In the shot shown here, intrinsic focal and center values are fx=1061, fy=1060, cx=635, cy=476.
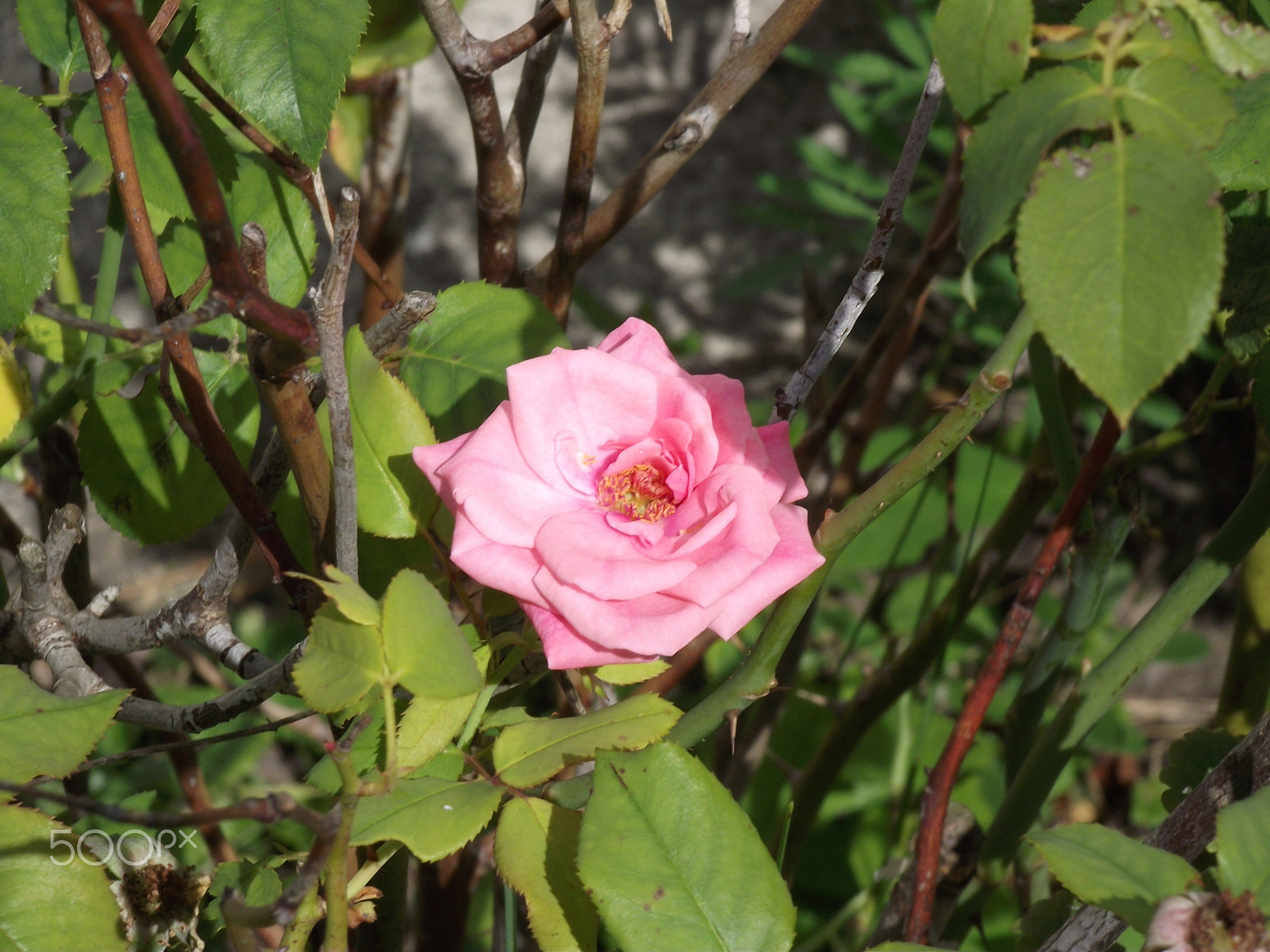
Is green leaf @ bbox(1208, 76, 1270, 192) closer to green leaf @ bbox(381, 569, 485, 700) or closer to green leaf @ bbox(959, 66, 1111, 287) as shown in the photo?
green leaf @ bbox(959, 66, 1111, 287)

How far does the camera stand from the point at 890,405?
1.95 metres

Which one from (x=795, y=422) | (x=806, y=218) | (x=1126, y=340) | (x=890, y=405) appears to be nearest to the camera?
(x=1126, y=340)

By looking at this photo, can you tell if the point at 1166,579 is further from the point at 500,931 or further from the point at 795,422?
the point at 500,931

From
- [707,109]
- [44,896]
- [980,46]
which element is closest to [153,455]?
[44,896]

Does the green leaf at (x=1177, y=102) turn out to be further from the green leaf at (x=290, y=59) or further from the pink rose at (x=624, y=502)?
the green leaf at (x=290, y=59)

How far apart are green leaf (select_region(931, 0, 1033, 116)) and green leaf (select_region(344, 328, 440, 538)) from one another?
0.28 metres

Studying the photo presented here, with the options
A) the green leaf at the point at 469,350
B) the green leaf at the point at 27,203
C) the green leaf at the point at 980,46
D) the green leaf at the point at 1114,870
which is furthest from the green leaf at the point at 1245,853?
the green leaf at the point at 27,203

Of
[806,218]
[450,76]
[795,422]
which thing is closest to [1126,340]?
[795,422]

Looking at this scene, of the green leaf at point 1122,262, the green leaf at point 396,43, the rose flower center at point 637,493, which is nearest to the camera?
the green leaf at point 1122,262

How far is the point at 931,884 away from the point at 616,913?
341mm

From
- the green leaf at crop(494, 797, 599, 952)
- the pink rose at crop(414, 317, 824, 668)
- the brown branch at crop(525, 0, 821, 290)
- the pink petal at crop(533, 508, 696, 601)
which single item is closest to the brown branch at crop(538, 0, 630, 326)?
the brown branch at crop(525, 0, 821, 290)

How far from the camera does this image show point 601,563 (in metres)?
0.43

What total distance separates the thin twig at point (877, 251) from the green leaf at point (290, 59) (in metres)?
0.26

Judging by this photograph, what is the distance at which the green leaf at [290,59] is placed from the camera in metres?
0.49
